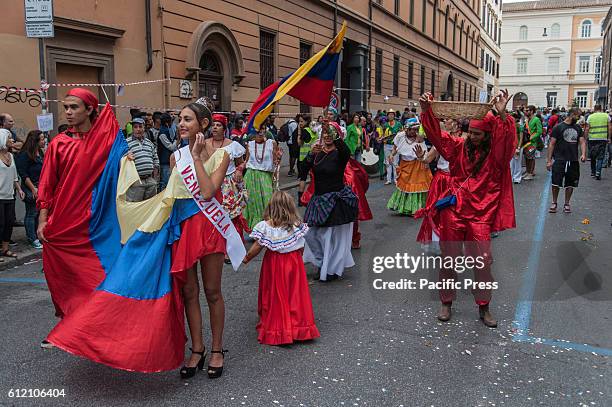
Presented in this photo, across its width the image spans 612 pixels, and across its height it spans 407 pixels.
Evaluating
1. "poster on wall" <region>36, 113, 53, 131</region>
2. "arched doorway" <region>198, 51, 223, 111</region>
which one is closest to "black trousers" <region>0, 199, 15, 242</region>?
"poster on wall" <region>36, 113, 53, 131</region>

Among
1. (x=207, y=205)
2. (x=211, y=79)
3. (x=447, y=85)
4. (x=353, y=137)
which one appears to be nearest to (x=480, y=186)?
(x=207, y=205)

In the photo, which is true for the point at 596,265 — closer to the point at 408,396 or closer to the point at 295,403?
the point at 408,396

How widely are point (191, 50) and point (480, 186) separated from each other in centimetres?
1076

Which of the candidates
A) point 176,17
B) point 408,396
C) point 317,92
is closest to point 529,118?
point 176,17

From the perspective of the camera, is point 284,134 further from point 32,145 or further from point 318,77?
point 318,77

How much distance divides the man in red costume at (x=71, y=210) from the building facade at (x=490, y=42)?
2282 inches

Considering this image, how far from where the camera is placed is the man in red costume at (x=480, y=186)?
4.86 meters

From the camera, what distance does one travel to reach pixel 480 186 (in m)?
4.95

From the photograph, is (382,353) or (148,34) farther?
(148,34)

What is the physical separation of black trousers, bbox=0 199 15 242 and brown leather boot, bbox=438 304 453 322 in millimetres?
5680

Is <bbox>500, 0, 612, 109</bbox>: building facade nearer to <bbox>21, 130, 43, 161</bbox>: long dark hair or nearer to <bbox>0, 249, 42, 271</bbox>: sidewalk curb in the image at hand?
<bbox>21, 130, 43, 161</bbox>: long dark hair

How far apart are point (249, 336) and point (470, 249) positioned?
204 centimetres

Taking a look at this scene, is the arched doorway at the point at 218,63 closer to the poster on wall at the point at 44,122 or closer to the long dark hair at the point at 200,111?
Result: the poster on wall at the point at 44,122

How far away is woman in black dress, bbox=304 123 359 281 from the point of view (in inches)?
247
